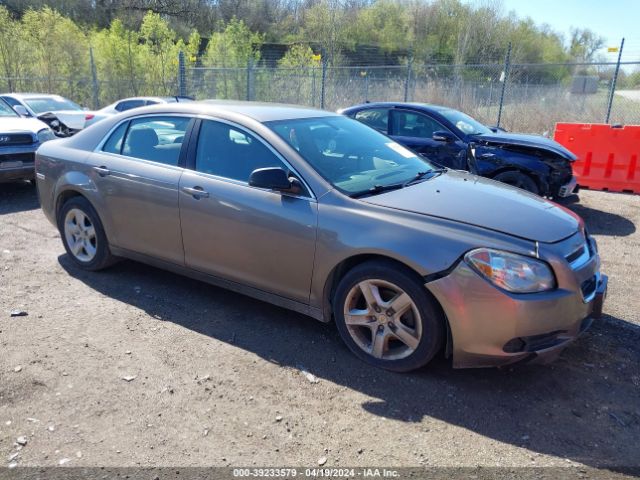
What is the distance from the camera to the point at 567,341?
3045 mm

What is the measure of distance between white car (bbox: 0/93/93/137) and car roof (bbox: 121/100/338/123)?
9095 mm

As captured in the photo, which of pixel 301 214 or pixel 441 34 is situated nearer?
pixel 301 214

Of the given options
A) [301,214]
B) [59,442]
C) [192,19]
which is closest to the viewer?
[59,442]

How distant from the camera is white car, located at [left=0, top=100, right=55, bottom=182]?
7762mm

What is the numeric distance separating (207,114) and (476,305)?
254cm

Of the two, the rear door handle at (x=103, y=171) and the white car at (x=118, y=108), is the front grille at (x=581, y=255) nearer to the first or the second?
the rear door handle at (x=103, y=171)

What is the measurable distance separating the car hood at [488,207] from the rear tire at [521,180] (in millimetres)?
3537

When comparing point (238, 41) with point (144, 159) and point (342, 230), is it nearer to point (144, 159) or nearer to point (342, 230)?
point (144, 159)

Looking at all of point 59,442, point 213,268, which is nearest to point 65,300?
point 213,268

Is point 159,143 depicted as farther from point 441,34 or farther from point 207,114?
point 441,34

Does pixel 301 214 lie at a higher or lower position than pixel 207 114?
lower

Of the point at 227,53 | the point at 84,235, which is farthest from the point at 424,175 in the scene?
the point at 227,53

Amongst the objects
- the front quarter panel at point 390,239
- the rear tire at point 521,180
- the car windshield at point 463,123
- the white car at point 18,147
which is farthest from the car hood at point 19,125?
the rear tire at point 521,180

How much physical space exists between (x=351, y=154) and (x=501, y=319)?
5.73 feet
